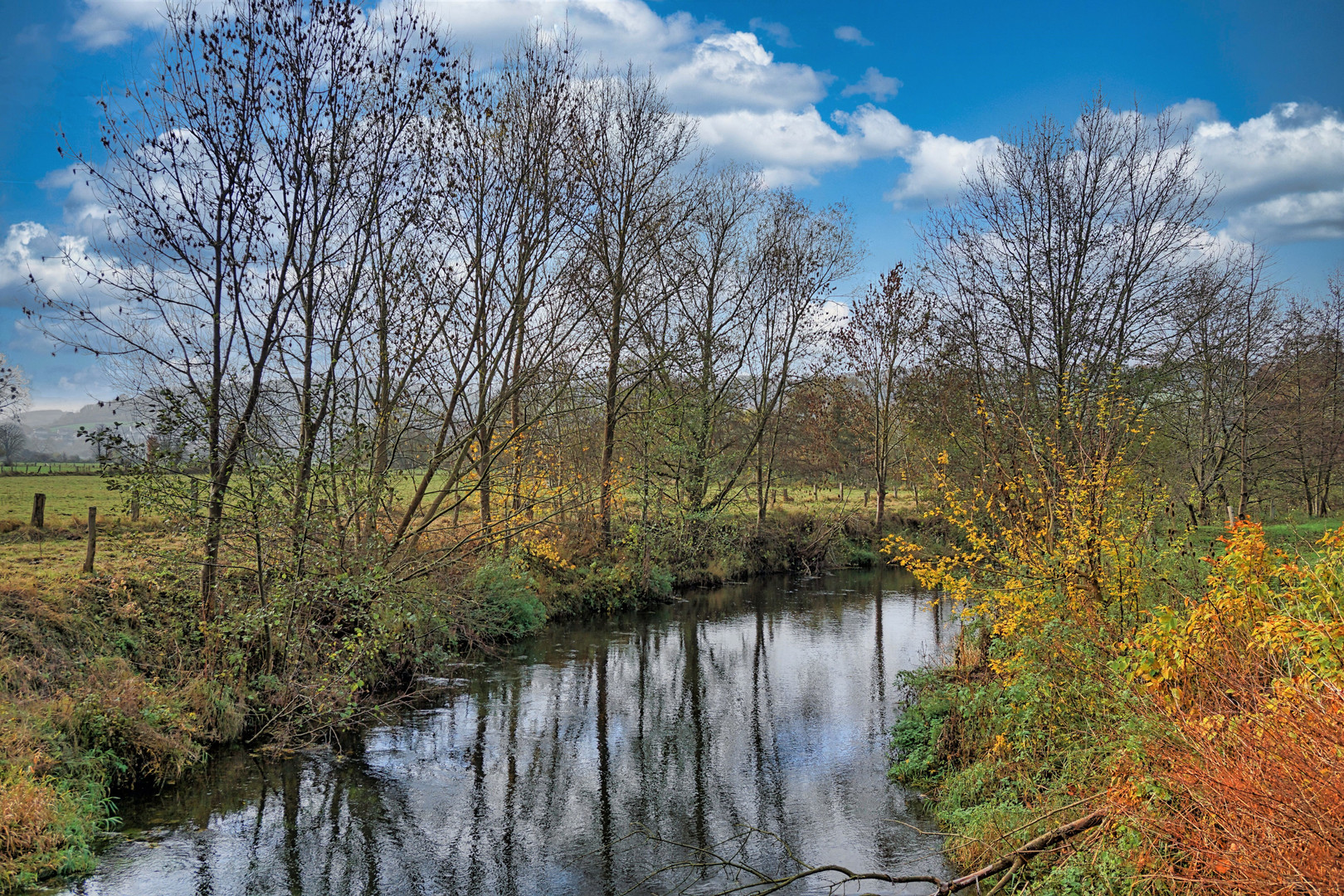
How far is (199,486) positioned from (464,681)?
18.4 feet

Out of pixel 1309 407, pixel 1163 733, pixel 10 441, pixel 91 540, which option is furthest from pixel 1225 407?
pixel 10 441

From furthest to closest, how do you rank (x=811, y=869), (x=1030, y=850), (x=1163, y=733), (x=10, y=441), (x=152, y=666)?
(x=10, y=441) < (x=152, y=666) < (x=811, y=869) < (x=1030, y=850) < (x=1163, y=733)

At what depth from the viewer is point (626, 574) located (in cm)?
2173

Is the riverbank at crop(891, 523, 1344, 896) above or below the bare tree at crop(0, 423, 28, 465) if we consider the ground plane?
below

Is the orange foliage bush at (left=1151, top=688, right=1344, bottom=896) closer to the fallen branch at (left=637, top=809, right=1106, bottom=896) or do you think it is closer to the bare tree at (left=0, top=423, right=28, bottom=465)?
the fallen branch at (left=637, top=809, right=1106, bottom=896)

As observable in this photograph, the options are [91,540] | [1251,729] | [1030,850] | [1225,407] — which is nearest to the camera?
[1251,729]

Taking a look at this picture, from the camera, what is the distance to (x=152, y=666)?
427 inches

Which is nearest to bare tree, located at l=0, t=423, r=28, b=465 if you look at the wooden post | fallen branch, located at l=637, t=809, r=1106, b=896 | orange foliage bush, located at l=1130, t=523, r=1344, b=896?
the wooden post

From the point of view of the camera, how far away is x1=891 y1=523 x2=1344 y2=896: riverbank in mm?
4273

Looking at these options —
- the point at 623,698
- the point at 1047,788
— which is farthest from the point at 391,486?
the point at 1047,788

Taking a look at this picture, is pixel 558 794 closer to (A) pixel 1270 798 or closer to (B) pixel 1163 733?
(B) pixel 1163 733

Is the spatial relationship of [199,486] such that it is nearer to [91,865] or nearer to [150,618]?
[150,618]

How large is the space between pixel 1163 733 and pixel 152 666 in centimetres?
1142

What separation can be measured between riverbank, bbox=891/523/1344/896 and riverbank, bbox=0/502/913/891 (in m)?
7.48
